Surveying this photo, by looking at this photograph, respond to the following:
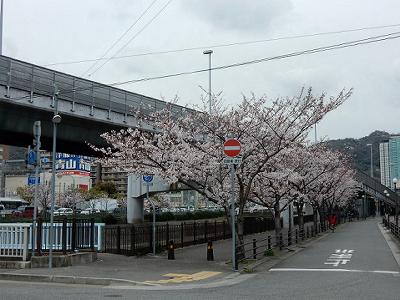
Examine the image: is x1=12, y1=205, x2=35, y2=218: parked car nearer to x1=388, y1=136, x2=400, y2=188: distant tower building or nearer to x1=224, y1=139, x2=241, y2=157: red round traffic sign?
x1=224, y1=139, x2=241, y2=157: red round traffic sign

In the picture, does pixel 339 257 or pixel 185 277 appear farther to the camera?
pixel 339 257

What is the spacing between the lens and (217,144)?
18.3m

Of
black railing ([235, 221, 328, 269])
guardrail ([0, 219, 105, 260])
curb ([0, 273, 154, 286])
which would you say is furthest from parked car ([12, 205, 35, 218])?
curb ([0, 273, 154, 286])

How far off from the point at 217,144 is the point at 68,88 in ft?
45.6

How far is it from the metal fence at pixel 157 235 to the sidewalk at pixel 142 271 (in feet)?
2.42

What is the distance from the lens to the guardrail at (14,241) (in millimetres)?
15859

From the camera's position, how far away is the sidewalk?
13.5m

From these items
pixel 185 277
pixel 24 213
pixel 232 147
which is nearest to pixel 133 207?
pixel 24 213

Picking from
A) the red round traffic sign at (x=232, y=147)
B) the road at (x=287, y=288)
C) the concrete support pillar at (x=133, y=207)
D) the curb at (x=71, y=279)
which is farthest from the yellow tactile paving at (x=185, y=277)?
the concrete support pillar at (x=133, y=207)

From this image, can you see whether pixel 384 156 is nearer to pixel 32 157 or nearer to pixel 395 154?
pixel 395 154

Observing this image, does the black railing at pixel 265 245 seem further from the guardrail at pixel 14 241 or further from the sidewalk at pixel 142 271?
the guardrail at pixel 14 241

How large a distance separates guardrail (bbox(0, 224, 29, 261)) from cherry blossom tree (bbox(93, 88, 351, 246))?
4.73 meters

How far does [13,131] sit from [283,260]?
17.8 metres

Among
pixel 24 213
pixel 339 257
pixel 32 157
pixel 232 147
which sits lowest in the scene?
pixel 339 257
